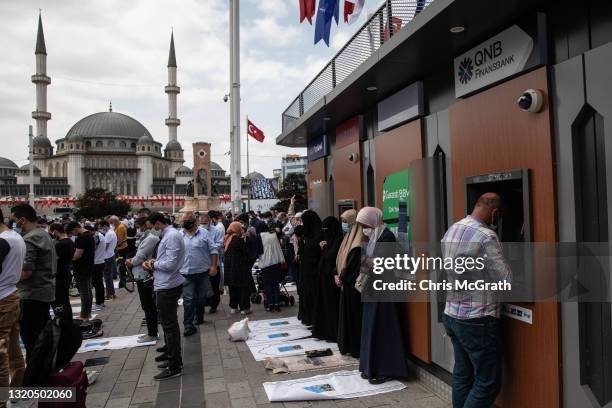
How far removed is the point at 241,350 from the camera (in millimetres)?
6637

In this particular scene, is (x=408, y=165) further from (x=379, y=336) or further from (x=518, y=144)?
(x=379, y=336)

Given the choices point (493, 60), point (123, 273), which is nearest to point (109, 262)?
point (123, 273)

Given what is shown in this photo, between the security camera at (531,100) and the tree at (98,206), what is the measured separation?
268ft

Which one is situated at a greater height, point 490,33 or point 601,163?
point 490,33

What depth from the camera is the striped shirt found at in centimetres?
347

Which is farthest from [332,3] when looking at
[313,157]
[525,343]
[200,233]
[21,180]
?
[21,180]

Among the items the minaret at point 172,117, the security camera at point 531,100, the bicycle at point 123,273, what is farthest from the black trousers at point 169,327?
the minaret at point 172,117

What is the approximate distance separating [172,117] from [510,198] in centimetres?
11906

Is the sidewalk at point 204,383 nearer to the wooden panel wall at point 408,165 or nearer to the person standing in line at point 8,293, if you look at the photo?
the wooden panel wall at point 408,165

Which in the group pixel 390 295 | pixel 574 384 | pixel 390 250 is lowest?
pixel 574 384

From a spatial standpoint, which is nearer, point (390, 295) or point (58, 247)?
point (390, 295)

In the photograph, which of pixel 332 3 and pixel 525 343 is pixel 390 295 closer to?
pixel 525 343

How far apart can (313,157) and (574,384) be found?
810cm

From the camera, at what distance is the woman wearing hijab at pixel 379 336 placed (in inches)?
201
